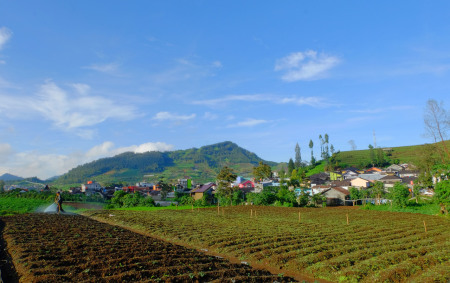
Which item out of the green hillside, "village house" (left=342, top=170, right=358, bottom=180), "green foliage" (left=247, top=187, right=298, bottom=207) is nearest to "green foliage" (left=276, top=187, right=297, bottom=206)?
"green foliage" (left=247, top=187, right=298, bottom=207)

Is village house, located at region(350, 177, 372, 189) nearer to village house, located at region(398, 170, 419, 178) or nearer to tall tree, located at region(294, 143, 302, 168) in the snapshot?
village house, located at region(398, 170, 419, 178)

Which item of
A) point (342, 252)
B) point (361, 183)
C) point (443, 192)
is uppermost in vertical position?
point (361, 183)

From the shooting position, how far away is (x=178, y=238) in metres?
16.4

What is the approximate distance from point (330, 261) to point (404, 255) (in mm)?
3366

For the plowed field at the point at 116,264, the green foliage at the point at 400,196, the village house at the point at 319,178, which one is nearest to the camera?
the plowed field at the point at 116,264

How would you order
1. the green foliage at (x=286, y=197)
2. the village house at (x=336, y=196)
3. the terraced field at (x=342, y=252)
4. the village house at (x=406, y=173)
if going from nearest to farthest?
the terraced field at (x=342, y=252)
the green foliage at (x=286, y=197)
the village house at (x=336, y=196)
the village house at (x=406, y=173)

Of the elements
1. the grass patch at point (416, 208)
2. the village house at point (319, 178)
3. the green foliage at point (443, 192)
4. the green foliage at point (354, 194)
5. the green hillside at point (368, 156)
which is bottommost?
the grass patch at point (416, 208)

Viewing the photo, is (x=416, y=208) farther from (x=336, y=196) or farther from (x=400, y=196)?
(x=336, y=196)

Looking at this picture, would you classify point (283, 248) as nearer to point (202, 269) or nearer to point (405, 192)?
point (202, 269)

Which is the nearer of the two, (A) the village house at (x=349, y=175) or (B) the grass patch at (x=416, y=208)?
(B) the grass patch at (x=416, y=208)

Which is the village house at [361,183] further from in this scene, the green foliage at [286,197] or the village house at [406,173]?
the green foliage at [286,197]

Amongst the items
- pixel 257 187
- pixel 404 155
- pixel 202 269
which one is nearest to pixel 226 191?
pixel 257 187

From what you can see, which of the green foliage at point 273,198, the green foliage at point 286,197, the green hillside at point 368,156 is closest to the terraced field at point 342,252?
the green foliage at point 286,197

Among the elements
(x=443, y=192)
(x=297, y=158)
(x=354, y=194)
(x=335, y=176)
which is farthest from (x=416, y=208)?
(x=297, y=158)
